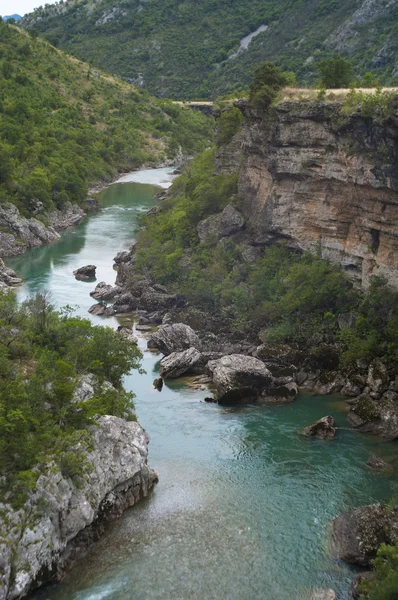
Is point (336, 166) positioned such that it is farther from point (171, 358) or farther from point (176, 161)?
point (176, 161)

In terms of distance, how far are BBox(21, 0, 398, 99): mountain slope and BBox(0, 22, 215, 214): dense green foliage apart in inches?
641

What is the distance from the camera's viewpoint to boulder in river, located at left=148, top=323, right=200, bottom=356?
4216 centimetres

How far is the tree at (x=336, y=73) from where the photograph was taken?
46.8 meters

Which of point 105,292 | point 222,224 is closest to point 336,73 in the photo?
point 222,224

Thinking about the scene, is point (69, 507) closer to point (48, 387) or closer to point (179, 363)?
point (48, 387)

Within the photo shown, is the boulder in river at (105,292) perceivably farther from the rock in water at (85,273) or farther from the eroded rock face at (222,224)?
the eroded rock face at (222,224)

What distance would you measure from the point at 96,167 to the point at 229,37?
72.6 m

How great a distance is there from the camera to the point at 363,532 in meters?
23.7

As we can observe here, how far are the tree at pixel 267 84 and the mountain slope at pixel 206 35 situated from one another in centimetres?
4804

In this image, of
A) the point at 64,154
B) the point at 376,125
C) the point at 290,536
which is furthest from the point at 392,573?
the point at 64,154

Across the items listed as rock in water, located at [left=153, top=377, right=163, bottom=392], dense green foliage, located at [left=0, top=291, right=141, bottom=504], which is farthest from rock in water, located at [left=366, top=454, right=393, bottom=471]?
rock in water, located at [left=153, top=377, right=163, bottom=392]

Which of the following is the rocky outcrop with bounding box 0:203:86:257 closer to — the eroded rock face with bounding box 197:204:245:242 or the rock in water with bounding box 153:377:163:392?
the eroded rock face with bounding box 197:204:245:242

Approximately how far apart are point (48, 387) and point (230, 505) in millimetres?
9010

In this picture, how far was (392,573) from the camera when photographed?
2027cm
